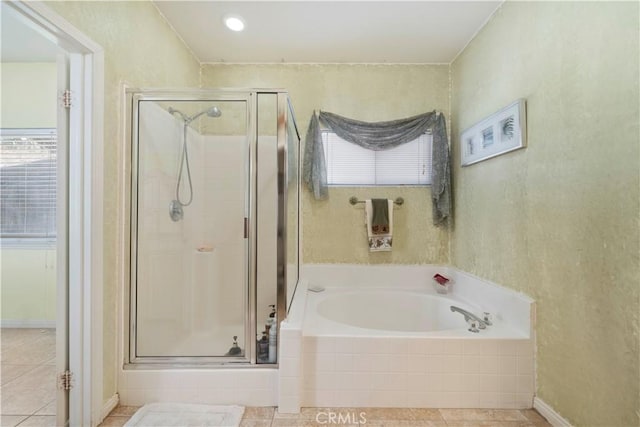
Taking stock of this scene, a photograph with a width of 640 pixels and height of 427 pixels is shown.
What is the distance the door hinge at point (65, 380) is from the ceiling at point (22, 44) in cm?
201

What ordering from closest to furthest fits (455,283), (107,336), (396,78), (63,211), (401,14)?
(63,211) → (107,336) → (401,14) → (455,283) → (396,78)

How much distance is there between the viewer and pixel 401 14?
1.96 metres

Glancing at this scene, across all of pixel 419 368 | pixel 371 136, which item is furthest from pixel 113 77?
pixel 419 368

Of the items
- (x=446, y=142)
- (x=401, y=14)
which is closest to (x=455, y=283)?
(x=446, y=142)

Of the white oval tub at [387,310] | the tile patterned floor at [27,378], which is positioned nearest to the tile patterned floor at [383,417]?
the tile patterned floor at [27,378]

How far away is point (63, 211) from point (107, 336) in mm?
669

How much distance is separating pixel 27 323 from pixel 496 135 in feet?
13.7

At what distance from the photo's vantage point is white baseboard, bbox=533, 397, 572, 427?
4.53ft

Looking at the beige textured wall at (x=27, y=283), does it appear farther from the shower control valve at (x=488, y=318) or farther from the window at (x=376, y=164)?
the shower control valve at (x=488, y=318)

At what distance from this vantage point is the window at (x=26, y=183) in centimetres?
270

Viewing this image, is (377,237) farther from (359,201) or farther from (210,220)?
(210,220)

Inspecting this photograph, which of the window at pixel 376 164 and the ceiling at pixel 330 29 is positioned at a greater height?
the ceiling at pixel 330 29

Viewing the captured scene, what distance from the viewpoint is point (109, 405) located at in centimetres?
150

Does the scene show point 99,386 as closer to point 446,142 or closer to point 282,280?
point 282,280
